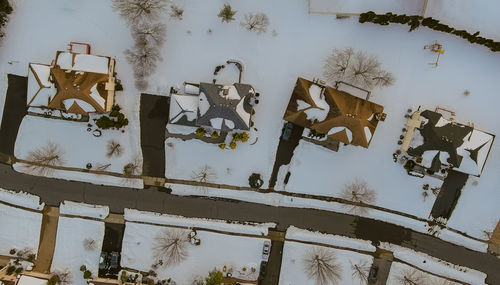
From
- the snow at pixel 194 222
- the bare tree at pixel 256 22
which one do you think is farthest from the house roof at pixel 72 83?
the bare tree at pixel 256 22

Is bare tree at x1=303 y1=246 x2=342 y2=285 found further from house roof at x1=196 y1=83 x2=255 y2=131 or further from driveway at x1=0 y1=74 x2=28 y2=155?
driveway at x1=0 y1=74 x2=28 y2=155

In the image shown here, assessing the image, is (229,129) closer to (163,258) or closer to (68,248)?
(163,258)

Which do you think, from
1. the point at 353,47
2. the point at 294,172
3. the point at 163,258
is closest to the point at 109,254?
the point at 163,258

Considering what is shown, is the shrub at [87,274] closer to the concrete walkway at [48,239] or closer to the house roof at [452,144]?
the concrete walkway at [48,239]

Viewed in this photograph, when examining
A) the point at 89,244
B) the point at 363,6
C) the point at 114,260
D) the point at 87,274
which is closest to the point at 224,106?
the point at 363,6

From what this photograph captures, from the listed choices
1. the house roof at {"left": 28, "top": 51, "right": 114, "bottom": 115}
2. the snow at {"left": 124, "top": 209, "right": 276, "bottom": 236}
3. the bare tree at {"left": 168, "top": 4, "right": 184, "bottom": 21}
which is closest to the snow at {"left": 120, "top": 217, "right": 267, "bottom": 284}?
the snow at {"left": 124, "top": 209, "right": 276, "bottom": 236}

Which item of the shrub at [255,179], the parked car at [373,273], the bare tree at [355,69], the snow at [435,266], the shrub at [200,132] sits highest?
the bare tree at [355,69]
